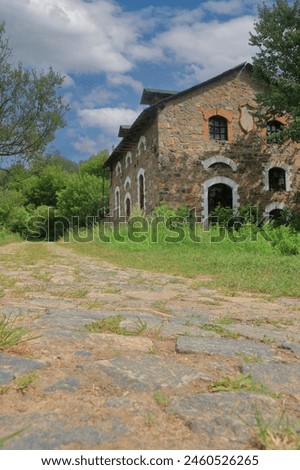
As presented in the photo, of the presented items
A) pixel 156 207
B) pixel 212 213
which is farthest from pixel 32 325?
pixel 212 213

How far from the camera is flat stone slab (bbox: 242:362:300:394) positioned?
2043 mm

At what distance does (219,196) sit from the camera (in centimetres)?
1862

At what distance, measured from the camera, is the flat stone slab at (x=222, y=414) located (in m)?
1.51

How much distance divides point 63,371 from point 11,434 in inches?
24.9

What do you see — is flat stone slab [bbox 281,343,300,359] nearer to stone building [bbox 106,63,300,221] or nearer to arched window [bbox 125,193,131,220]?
stone building [bbox 106,63,300,221]

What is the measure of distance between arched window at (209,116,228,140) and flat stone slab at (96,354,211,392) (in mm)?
17297

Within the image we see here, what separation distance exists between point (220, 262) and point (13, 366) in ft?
23.9

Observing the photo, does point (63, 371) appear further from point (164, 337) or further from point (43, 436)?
point (164, 337)

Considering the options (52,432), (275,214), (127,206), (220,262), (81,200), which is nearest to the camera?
(52,432)

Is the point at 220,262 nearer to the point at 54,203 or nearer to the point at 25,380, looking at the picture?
the point at 25,380

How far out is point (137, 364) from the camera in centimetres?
220

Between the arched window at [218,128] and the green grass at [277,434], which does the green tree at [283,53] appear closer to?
the arched window at [218,128]

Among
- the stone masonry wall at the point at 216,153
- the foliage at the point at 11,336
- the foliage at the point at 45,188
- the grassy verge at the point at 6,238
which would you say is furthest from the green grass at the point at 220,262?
the foliage at the point at 45,188

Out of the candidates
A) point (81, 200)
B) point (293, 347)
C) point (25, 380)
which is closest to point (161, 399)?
point (25, 380)
